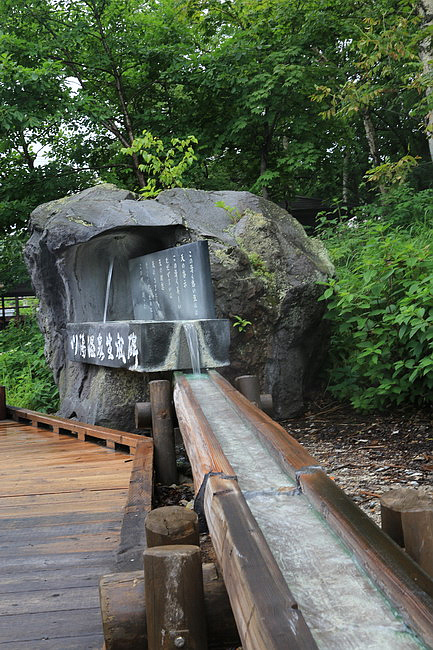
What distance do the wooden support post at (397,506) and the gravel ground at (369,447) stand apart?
82.2 inches

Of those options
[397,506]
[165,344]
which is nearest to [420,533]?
[397,506]

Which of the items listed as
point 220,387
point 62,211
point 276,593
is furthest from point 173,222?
point 276,593

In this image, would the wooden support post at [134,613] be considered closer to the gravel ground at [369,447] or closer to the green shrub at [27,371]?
the gravel ground at [369,447]

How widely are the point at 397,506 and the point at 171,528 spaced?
0.68 metres

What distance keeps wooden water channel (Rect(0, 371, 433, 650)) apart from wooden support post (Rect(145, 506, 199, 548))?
0.09 metres

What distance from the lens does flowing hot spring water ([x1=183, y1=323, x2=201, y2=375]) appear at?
16.6 feet

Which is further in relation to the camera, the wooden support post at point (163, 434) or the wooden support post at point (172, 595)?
the wooden support post at point (163, 434)

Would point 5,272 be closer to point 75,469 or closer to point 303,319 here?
point 303,319

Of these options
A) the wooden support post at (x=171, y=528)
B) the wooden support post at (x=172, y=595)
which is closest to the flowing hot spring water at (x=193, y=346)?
the wooden support post at (x=171, y=528)

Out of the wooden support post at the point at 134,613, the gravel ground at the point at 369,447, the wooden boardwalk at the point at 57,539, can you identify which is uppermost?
the wooden support post at the point at 134,613

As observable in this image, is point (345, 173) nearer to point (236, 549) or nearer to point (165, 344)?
point (165, 344)

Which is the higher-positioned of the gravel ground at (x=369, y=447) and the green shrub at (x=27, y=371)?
the green shrub at (x=27, y=371)

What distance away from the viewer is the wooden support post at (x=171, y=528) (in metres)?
1.79

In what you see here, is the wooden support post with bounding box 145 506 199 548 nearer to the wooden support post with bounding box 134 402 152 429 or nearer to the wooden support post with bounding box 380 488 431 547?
the wooden support post with bounding box 380 488 431 547
